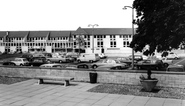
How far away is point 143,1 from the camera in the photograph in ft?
61.0

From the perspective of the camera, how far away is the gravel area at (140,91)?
1327 cm

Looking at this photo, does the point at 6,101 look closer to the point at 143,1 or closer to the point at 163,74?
the point at 163,74

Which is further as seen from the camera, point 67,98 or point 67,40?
point 67,40

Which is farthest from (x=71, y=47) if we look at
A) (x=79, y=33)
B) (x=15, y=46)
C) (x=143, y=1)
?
(x=143, y=1)

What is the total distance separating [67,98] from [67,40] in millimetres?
77294

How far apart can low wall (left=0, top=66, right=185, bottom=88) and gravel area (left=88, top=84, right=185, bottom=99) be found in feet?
1.72

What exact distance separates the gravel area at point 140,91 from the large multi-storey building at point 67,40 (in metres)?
57.7

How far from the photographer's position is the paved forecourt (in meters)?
11.7

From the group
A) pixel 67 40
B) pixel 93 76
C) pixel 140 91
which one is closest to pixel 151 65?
pixel 93 76

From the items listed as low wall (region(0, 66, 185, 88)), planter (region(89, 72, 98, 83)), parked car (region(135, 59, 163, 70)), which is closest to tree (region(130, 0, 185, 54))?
low wall (region(0, 66, 185, 88))

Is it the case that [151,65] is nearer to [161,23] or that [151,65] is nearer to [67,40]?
[161,23]

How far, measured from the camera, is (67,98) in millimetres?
12914

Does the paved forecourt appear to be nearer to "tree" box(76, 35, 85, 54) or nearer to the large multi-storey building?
the large multi-storey building

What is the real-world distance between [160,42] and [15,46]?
89704 mm
